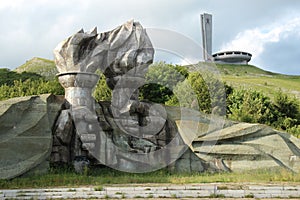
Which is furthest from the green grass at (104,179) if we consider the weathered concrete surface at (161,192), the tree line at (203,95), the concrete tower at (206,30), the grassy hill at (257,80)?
the concrete tower at (206,30)

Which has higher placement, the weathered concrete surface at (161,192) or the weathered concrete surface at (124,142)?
the weathered concrete surface at (124,142)

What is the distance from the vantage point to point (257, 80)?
67.2m

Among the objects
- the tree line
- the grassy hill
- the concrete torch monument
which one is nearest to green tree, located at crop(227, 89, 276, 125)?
the tree line

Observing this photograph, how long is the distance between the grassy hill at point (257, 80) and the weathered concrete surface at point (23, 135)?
38.7 metres

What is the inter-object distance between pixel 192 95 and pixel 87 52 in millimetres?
12959

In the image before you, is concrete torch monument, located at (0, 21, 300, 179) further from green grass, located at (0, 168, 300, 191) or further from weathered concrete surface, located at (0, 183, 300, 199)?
weathered concrete surface, located at (0, 183, 300, 199)

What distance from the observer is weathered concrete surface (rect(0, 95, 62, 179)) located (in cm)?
1260

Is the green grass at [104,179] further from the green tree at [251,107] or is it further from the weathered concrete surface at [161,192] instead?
the green tree at [251,107]

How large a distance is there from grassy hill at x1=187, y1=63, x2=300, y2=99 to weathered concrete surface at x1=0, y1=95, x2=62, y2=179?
38721 millimetres

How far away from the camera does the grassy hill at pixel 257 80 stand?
191 ft

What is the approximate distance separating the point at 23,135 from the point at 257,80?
190 ft

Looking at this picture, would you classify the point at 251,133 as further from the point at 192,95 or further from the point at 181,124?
the point at 192,95

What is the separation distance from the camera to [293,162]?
615 inches

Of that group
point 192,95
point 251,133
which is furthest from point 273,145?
point 192,95
